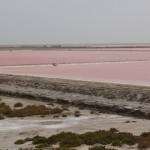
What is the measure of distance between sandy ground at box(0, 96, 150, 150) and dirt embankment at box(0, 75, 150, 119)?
170 cm

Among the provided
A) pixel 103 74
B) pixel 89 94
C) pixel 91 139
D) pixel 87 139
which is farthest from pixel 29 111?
pixel 103 74

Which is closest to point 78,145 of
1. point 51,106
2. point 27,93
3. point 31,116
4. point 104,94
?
point 31,116

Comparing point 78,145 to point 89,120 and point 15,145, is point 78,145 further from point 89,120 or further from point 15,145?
point 89,120

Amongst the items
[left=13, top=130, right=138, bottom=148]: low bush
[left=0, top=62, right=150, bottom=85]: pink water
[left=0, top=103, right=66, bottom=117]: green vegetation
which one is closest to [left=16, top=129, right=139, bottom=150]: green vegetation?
[left=13, top=130, right=138, bottom=148]: low bush

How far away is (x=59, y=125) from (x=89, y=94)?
1120cm

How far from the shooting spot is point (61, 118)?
24469 mm

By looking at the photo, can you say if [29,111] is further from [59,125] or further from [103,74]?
[103,74]

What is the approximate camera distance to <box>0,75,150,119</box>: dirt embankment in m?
27.0

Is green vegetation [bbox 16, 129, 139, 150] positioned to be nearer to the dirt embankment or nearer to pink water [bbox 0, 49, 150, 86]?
the dirt embankment

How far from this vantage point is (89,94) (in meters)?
33.1

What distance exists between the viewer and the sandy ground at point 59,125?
64.2 feet

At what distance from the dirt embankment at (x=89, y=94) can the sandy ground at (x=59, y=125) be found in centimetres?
170

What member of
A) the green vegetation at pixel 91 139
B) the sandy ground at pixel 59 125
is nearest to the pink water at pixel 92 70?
the sandy ground at pixel 59 125

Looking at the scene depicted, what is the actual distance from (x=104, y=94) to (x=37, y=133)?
41.4 feet
